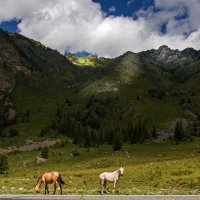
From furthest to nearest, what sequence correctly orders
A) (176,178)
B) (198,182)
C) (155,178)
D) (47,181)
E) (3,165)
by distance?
(3,165) < (155,178) < (176,178) < (198,182) < (47,181)

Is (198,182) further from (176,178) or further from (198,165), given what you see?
(198,165)

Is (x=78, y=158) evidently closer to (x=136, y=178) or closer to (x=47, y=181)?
(x=136, y=178)

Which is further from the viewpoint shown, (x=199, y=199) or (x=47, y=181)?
(x=47, y=181)

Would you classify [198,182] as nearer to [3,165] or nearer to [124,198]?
[124,198]

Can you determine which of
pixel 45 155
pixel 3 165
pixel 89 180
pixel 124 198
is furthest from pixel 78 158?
pixel 124 198

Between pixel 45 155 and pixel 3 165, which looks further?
pixel 45 155

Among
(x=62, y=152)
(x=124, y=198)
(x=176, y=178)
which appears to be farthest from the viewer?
(x=62, y=152)

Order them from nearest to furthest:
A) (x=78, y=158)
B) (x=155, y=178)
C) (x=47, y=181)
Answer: (x=47, y=181) < (x=155, y=178) < (x=78, y=158)

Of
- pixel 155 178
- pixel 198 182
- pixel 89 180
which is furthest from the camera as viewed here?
pixel 89 180

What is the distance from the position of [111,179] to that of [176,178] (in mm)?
14385

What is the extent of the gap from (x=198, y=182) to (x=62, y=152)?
155 metres

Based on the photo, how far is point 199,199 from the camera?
1117 inches

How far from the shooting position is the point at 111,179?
3972cm

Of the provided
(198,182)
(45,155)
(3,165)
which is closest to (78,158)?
(45,155)
